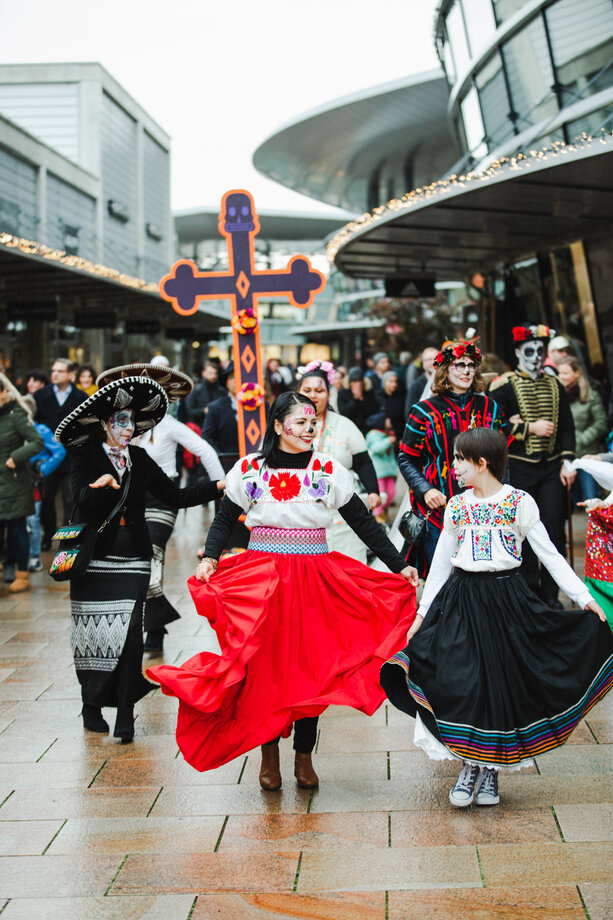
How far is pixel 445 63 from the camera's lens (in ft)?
76.7

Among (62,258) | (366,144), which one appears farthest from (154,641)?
(366,144)

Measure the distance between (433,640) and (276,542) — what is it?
2.79ft

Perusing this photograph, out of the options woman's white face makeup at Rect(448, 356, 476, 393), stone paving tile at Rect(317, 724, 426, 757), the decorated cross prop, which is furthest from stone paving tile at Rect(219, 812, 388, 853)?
the decorated cross prop

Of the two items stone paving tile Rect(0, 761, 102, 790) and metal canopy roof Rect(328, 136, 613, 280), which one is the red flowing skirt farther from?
metal canopy roof Rect(328, 136, 613, 280)

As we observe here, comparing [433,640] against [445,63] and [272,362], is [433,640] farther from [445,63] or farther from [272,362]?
[445,63]

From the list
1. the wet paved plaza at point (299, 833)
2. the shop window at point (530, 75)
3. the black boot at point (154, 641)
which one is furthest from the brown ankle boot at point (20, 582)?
the shop window at point (530, 75)

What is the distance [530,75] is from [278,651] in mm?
14206

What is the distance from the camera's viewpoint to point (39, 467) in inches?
434

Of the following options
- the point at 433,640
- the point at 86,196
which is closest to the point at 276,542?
the point at 433,640

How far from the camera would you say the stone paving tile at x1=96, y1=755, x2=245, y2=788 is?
190 inches

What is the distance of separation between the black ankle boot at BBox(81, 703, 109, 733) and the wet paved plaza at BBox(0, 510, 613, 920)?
0.06 metres

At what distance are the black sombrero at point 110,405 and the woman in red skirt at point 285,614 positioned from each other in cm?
98

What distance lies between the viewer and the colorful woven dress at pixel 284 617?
4.38 metres

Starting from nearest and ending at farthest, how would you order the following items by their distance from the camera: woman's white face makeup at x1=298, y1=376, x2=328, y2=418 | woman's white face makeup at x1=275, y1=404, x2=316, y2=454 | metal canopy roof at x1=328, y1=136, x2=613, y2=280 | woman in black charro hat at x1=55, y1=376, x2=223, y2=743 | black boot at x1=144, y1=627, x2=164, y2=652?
woman's white face makeup at x1=275, y1=404, x2=316, y2=454
woman in black charro hat at x1=55, y1=376, x2=223, y2=743
woman's white face makeup at x1=298, y1=376, x2=328, y2=418
black boot at x1=144, y1=627, x2=164, y2=652
metal canopy roof at x1=328, y1=136, x2=613, y2=280
